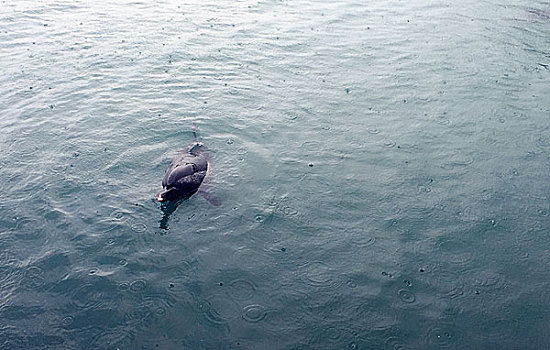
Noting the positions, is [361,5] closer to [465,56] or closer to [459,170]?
[465,56]

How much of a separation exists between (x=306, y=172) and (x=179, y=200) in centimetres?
258

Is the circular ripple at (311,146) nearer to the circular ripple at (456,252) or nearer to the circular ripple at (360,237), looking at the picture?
the circular ripple at (360,237)

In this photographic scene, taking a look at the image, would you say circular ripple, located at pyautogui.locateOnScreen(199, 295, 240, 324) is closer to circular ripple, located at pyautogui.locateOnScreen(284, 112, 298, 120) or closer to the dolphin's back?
the dolphin's back

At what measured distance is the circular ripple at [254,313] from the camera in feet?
19.3

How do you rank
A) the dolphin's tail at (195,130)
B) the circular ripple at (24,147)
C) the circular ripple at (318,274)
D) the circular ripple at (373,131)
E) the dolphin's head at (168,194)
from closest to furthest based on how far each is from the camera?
the circular ripple at (318,274) → the dolphin's head at (168,194) → the circular ripple at (24,147) → the dolphin's tail at (195,130) → the circular ripple at (373,131)

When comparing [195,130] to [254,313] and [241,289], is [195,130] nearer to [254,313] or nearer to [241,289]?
[241,289]

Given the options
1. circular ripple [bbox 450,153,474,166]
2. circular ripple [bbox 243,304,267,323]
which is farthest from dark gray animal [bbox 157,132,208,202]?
circular ripple [bbox 450,153,474,166]

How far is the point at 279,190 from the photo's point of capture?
8.05 meters

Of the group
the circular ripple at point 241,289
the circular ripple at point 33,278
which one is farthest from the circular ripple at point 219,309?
the circular ripple at point 33,278

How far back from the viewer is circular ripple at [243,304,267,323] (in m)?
5.89

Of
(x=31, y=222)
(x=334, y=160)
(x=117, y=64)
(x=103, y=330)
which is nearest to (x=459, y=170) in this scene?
(x=334, y=160)

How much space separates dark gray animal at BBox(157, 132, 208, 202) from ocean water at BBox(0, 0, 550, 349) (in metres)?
0.27

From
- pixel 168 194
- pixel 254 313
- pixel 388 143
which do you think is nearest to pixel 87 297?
pixel 168 194

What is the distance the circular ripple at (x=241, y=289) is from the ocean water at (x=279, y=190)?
2 centimetres
